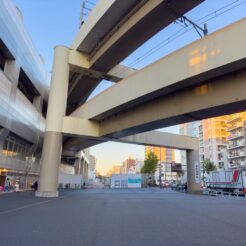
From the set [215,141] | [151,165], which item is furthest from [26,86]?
[215,141]

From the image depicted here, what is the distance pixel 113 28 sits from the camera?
1994 cm

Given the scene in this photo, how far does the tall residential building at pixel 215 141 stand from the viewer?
93806 mm

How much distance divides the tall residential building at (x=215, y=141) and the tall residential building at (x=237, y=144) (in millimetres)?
12726

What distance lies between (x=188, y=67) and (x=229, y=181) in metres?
31.7

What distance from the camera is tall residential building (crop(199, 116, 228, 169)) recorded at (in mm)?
93806

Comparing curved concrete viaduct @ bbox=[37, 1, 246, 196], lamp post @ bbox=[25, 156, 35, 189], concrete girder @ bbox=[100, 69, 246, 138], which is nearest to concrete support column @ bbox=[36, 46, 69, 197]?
curved concrete viaduct @ bbox=[37, 1, 246, 196]

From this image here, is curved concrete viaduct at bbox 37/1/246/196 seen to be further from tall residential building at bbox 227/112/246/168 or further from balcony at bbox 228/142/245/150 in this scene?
balcony at bbox 228/142/245/150

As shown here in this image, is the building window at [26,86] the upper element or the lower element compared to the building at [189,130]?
lower

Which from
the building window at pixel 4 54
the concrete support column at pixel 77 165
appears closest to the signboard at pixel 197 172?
the building window at pixel 4 54

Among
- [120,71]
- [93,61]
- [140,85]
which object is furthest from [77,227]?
[120,71]

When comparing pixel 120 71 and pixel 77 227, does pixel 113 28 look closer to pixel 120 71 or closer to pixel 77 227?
pixel 120 71

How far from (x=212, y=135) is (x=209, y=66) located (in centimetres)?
9318

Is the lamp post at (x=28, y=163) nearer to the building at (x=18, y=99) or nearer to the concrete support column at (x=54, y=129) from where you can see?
the building at (x=18, y=99)

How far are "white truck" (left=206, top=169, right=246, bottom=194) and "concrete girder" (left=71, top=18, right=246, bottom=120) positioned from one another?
25484 mm
